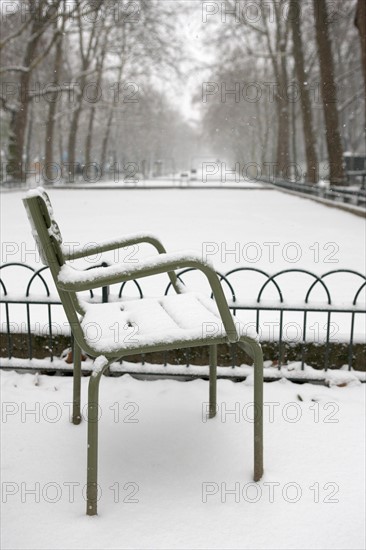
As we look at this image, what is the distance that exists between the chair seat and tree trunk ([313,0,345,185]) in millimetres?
15379

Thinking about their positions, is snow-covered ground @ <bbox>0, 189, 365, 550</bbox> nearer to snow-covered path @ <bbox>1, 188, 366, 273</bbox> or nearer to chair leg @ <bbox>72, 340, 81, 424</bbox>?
chair leg @ <bbox>72, 340, 81, 424</bbox>

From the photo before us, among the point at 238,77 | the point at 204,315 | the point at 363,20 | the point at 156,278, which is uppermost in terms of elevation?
the point at 238,77

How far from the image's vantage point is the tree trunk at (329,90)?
16547mm

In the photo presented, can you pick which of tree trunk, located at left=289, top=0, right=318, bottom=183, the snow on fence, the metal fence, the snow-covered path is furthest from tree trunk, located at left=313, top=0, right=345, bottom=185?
the snow on fence

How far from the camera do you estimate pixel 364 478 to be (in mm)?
2416

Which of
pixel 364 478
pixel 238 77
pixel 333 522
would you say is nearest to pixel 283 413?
pixel 364 478

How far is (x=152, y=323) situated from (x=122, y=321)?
0.13 metres

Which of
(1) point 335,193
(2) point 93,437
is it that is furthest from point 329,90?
(2) point 93,437

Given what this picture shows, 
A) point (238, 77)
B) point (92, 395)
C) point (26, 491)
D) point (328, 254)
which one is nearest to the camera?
point (92, 395)

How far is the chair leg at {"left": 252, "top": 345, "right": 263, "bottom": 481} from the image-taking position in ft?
7.52

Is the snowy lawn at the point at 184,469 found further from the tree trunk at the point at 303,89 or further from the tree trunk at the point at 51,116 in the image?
the tree trunk at the point at 51,116

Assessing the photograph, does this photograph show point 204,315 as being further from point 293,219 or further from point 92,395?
point 293,219

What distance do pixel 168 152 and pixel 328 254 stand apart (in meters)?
77.4

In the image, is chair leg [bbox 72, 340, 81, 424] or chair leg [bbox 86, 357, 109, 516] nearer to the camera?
chair leg [bbox 86, 357, 109, 516]
